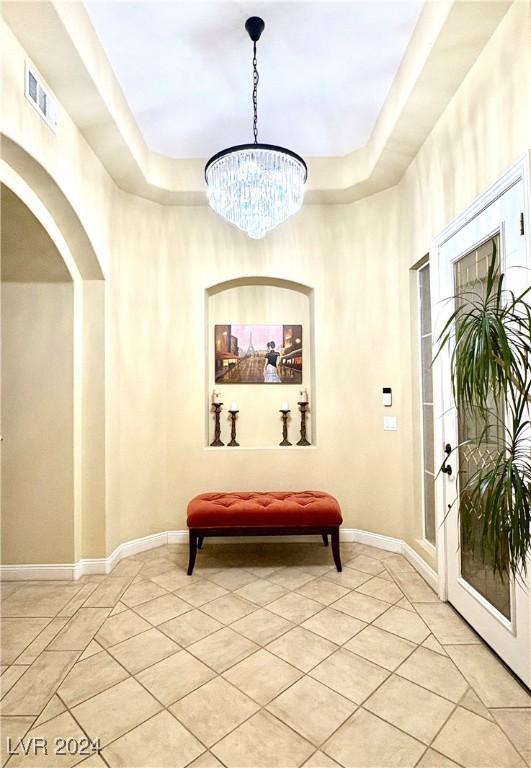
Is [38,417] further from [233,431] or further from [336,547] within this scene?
[336,547]

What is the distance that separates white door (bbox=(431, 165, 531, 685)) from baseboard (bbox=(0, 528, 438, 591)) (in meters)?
0.43

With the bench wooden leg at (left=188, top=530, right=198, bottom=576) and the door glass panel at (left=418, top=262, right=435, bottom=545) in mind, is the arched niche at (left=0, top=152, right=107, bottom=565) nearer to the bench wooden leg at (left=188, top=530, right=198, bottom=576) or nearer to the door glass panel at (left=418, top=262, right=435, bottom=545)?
the bench wooden leg at (left=188, top=530, right=198, bottom=576)

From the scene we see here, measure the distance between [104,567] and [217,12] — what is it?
3756mm

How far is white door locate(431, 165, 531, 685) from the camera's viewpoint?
1.87 m

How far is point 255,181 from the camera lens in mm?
2496

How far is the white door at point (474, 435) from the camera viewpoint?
1.87m

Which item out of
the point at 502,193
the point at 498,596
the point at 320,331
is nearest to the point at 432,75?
the point at 502,193

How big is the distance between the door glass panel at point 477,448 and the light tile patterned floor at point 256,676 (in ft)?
0.98

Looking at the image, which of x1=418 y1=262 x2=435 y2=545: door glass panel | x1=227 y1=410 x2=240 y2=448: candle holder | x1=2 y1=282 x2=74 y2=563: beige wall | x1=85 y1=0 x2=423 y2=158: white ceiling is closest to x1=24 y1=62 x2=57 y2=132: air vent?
x1=85 y1=0 x2=423 y2=158: white ceiling

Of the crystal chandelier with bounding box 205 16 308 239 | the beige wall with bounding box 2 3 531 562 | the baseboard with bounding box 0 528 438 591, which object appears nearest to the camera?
the crystal chandelier with bounding box 205 16 308 239

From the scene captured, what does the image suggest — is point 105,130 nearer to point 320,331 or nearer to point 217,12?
point 217,12

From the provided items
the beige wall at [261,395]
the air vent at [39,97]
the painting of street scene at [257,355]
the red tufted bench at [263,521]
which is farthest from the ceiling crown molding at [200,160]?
the red tufted bench at [263,521]

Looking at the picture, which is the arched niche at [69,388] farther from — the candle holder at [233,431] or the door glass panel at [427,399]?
the door glass panel at [427,399]

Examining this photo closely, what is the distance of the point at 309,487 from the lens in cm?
379
